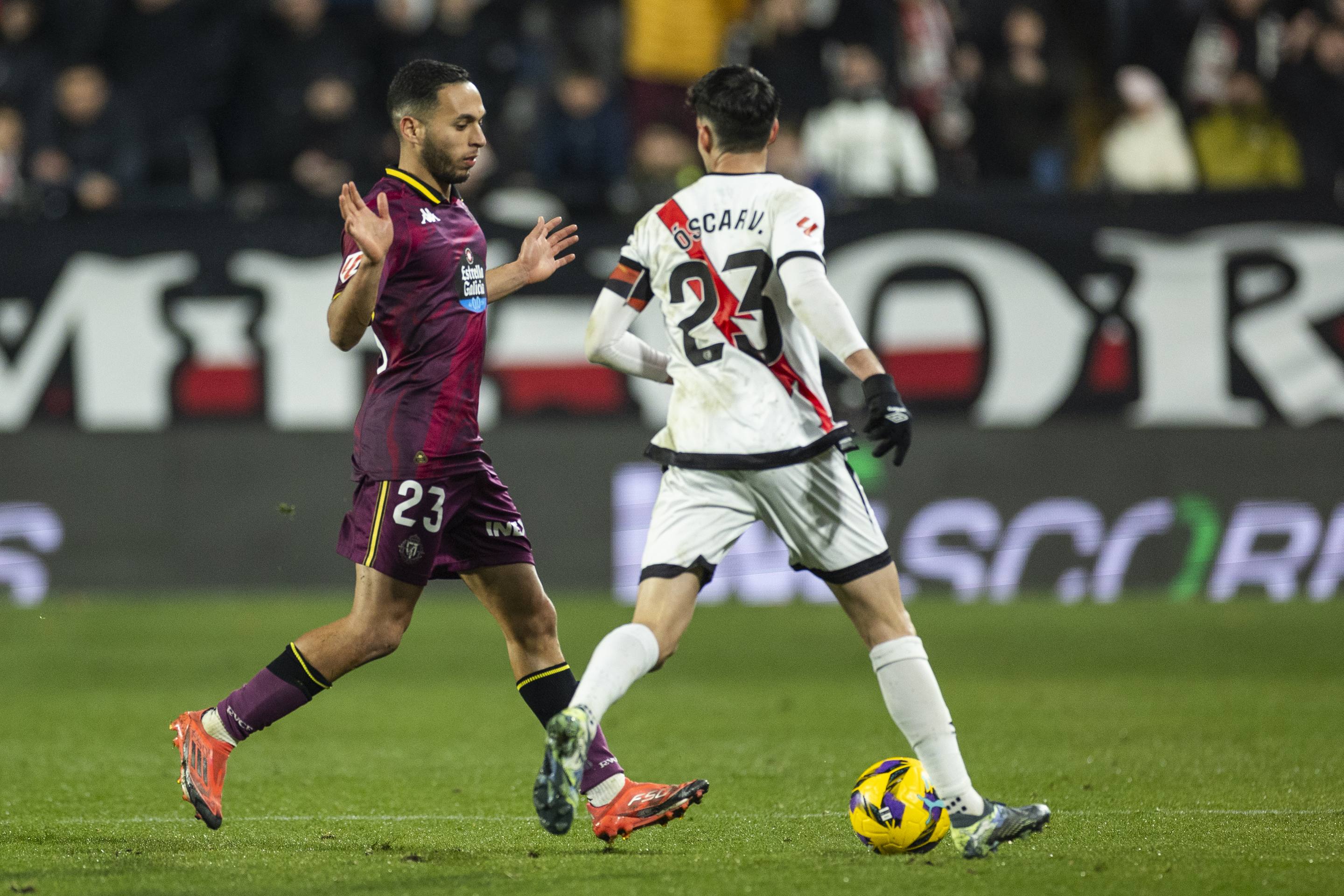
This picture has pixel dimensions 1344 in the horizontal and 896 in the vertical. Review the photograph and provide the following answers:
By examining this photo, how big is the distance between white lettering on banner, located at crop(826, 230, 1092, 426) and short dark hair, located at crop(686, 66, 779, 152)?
6.02 meters

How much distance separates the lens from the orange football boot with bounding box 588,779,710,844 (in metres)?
5.07

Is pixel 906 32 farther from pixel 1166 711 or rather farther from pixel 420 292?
pixel 420 292

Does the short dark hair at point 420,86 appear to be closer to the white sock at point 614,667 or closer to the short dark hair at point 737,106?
the short dark hair at point 737,106

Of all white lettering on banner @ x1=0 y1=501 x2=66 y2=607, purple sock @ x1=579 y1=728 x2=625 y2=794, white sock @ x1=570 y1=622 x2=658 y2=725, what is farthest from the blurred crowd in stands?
white sock @ x1=570 y1=622 x2=658 y2=725

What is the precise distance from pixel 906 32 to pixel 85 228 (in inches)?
248

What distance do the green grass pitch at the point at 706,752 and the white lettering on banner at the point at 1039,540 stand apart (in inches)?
8.0

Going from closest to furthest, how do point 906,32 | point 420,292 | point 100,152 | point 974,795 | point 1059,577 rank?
point 974,795 < point 420,292 < point 1059,577 < point 100,152 < point 906,32

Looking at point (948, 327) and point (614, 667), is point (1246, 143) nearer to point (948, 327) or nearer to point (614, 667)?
point (948, 327)

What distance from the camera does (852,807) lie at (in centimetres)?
507

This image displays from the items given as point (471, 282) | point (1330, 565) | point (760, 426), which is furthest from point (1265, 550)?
point (471, 282)

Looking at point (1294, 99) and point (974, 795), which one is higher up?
point (1294, 99)

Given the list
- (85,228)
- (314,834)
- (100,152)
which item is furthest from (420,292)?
(100,152)

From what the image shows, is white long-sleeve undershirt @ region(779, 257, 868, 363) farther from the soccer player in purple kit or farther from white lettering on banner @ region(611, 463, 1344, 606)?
white lettering on banner @ region(611, 463, 1344, 606)

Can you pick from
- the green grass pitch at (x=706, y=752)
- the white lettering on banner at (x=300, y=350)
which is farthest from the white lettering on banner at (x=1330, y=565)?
the white lettering on banner at (x=300, y=350)
